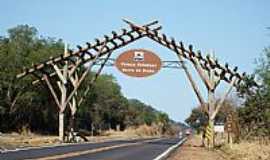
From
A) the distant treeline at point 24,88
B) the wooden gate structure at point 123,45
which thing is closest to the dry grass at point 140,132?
the distant treeline at point 24,88

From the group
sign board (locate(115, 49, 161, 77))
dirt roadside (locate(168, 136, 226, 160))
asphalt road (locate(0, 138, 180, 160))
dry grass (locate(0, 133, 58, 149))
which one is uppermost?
sign board (locate(115, 49, 161, 77))

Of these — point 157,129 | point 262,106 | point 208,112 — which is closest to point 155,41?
point 208,112

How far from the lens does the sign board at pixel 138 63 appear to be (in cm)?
4428

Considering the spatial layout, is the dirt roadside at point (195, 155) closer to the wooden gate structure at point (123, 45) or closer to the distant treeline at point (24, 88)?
the wooden gate structure at point (123, 45)

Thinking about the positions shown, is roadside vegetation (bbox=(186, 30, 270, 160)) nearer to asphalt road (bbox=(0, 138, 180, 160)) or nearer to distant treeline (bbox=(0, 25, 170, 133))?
asphalt road (bbox=(0, 138, 180, 160))

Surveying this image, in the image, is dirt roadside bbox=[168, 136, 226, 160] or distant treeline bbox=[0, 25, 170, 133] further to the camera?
distant treeline bbox=[0, 25, 170, 133]

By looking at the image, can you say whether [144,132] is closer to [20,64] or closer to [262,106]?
[20,64]

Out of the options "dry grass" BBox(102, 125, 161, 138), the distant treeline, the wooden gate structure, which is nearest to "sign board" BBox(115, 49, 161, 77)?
the wooden gate structure

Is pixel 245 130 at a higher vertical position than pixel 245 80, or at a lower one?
lower

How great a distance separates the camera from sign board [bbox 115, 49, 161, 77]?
44.3 metres

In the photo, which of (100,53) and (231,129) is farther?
(100,53)

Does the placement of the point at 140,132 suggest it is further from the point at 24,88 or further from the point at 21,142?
the point at 21,142

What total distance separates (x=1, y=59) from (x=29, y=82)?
4212mm

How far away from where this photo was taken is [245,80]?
39.3 m
